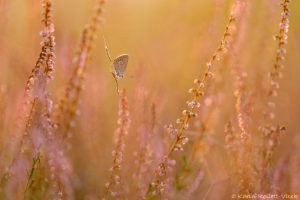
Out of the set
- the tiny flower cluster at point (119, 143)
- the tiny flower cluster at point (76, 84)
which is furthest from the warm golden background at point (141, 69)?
the tiny flower cluster at point (119, 143)

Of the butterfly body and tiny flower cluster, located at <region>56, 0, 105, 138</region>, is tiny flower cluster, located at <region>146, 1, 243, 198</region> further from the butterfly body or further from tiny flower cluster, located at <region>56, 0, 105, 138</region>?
tiny flower cluster, located at <region>56, 0, 105, 138</region>

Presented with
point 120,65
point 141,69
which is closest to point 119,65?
point 120,65

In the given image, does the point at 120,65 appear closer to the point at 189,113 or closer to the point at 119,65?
the point at 119,65

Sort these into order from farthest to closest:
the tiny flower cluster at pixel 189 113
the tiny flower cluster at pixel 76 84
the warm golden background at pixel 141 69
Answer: the warm golden background at pixel 141 69 → the tiny flower cluster at pixel 76 84 → the tiny flower cluster at pixel 189 113

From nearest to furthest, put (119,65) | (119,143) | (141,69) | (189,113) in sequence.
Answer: (189,113), (119,143), (119,65), (141,69)

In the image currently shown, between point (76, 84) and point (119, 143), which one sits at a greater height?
point (76, 84)

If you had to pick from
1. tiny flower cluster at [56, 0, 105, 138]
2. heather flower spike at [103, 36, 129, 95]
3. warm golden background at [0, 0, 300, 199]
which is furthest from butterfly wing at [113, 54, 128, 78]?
warm golden background at [0, 0, 300, 199]

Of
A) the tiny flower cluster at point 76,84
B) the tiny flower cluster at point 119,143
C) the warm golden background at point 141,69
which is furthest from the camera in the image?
the warm golden background at point 141,69

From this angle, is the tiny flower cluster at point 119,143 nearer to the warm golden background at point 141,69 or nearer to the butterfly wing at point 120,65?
the butterfly wing at point 120,65
